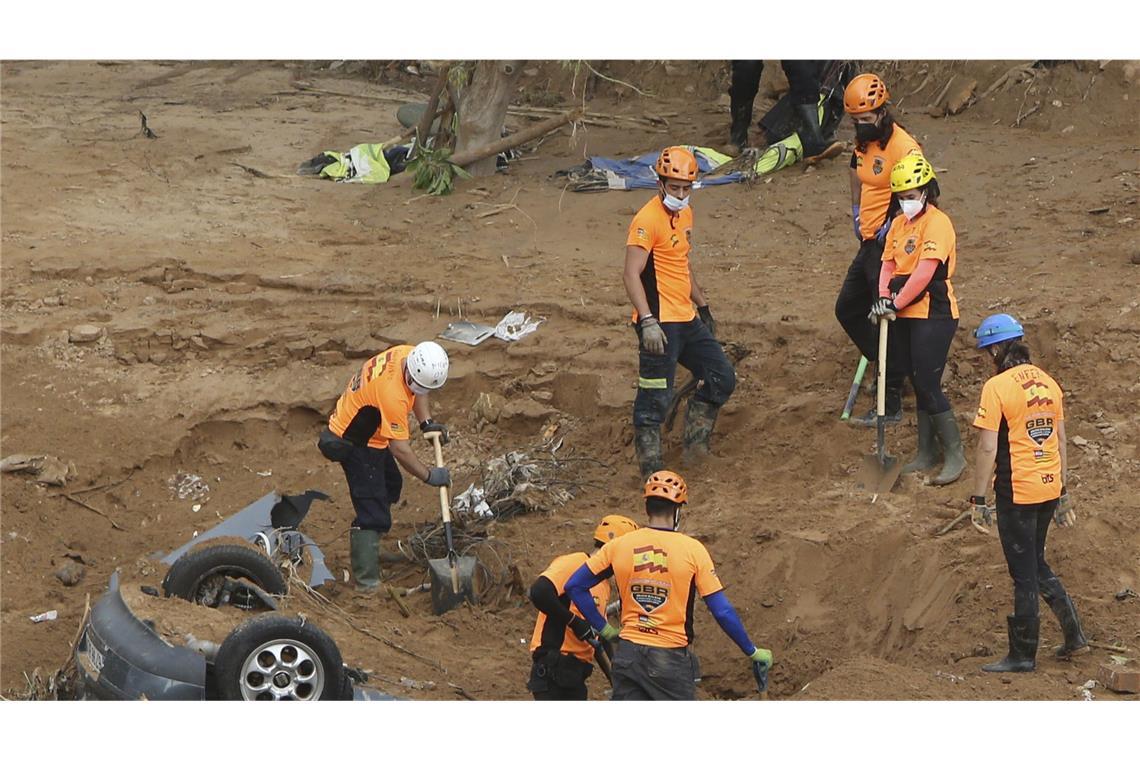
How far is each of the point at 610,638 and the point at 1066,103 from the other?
9.54m

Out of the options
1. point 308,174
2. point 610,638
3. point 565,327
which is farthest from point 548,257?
point 610,638

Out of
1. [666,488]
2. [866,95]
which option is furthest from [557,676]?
[866,95]

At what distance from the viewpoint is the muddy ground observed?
8.31 metres

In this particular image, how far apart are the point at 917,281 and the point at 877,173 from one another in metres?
0.95

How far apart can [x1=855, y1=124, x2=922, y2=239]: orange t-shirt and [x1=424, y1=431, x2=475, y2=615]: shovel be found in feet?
10.6

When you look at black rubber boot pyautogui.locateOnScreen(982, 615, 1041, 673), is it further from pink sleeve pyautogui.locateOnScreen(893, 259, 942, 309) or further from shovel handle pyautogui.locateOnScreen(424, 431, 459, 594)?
shovel handle pyautogui.locateOnScreen(424, 431, 459, 594)

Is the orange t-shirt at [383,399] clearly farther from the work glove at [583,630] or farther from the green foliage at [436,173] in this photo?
the green foliage at [436,173]

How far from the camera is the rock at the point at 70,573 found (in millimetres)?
9578

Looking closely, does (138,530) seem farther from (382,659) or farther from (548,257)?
(548,257)

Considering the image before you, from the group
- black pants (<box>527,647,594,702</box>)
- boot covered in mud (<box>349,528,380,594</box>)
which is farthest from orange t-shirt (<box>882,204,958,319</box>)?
boot covered in mud (<box>349,528,380,594</box>)

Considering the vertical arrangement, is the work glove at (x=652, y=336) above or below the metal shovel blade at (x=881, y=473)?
above

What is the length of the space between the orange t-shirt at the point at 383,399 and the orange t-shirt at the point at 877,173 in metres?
3.17

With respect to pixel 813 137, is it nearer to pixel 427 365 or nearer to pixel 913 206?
pixel 913 206

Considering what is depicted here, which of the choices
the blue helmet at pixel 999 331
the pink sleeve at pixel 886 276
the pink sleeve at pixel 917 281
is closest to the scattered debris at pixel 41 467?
the pink sleeve at pixel 886 276
